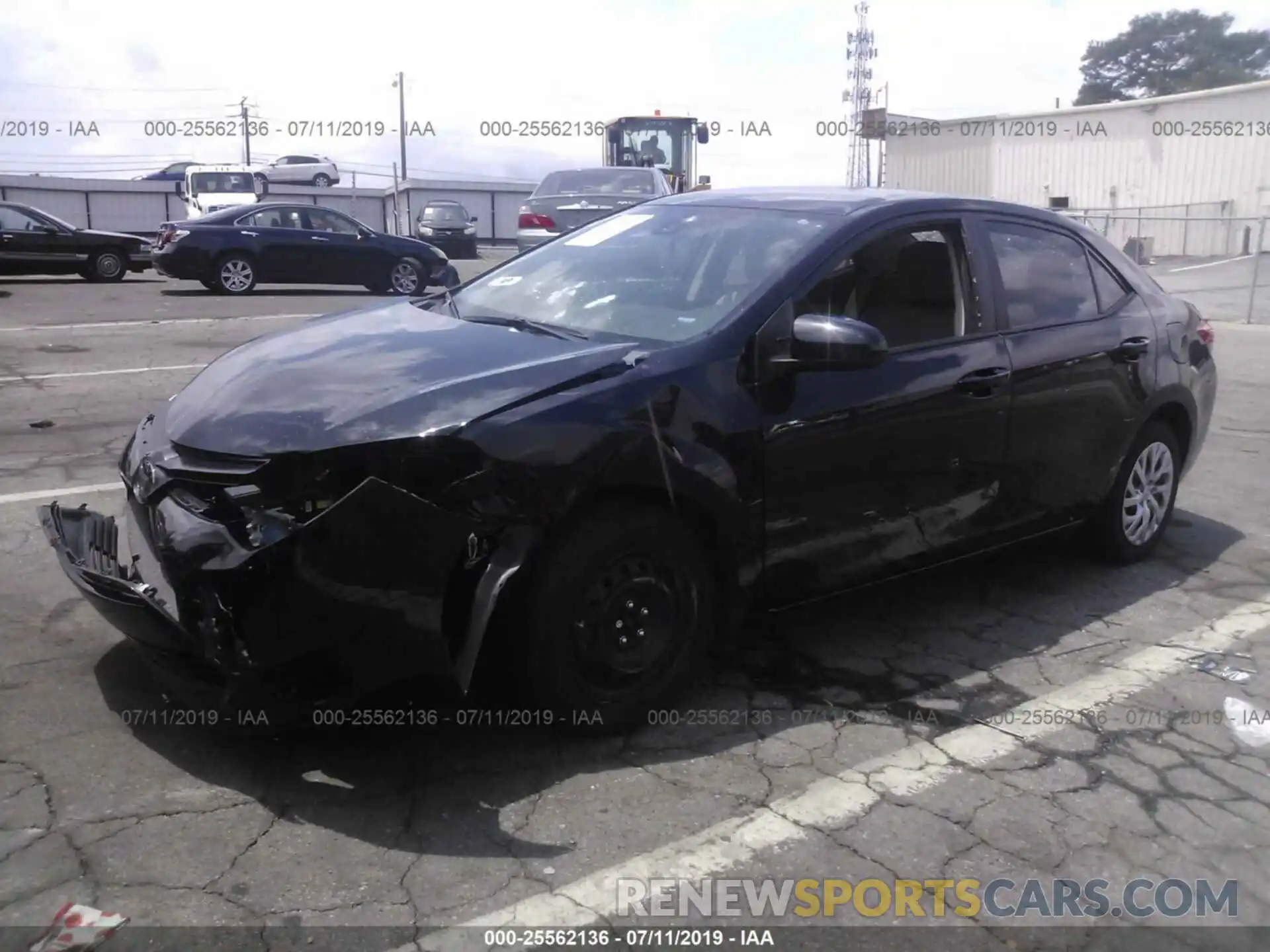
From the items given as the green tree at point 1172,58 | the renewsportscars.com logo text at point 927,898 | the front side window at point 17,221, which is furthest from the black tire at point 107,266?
the green tree at point 1172,58

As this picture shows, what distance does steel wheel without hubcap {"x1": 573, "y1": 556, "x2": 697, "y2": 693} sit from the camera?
11.1 ft

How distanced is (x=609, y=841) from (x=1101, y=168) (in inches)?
1369

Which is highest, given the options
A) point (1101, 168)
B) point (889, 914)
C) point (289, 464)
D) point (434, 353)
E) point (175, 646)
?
point (1101, 168)

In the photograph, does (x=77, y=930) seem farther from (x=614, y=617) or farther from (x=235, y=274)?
(x=235, y=274)

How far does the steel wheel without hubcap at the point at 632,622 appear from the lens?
11.1ft

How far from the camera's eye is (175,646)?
123 inches

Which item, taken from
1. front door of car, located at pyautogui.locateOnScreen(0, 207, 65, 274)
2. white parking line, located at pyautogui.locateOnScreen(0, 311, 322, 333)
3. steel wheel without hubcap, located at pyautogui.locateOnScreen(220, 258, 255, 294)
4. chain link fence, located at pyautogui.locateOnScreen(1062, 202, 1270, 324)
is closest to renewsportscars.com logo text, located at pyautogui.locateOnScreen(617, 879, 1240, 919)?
white parking line, located at pyautogui.locateOnScreen(0, 311, 322, 333)

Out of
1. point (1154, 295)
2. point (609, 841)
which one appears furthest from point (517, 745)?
point (1154, 295)

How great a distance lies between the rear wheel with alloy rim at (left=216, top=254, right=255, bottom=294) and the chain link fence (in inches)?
499

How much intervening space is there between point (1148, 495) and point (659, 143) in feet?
70.1

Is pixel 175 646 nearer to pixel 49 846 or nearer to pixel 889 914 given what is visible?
pixel 49 846

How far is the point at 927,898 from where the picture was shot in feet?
9.45

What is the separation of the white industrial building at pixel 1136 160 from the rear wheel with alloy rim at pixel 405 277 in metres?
14.5

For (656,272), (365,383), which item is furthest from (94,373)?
(365,383)
